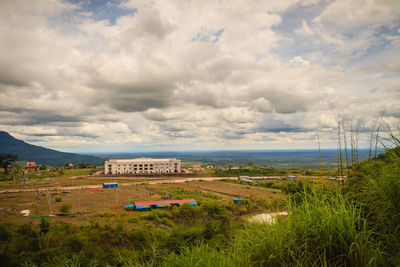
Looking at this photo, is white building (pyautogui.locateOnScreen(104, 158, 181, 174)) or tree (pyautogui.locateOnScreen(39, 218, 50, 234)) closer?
tree (pyautogui.locateOnScreen(39, 218, 50, 234))

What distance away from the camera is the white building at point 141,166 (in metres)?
81.1

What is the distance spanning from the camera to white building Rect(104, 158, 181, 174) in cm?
8106

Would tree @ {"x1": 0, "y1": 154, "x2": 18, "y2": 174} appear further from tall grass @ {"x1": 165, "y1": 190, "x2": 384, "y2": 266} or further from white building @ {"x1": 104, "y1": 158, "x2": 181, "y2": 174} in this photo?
tall grass @ {"x1": 165, "y1": 190, "x2": 384, "y2": 266}

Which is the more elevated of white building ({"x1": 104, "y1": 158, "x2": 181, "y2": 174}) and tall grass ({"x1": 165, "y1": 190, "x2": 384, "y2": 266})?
tall grass ({"x1": 165, "y1": 190, "x2": 384, "y2": 266})

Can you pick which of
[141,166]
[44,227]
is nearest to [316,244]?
[44,227]

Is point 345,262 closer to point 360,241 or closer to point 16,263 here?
point 360,241

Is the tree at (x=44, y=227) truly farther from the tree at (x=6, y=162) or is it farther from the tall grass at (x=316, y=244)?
the tree at (x=6, y=162)

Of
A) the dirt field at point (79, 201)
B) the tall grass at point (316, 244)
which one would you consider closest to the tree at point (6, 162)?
the dirt field at point (79, 201)

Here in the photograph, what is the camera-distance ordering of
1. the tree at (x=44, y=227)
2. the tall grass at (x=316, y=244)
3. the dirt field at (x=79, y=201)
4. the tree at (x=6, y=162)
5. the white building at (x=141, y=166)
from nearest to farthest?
the tall grass at (x=316, y=244) → the tree at (x=44, y=227) → the dirt field at (x=79, y=201) → the tree at (x=6, y=162) → the white building at (x=141, y=166)

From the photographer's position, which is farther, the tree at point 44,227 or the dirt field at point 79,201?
the dirt field at point 79,201

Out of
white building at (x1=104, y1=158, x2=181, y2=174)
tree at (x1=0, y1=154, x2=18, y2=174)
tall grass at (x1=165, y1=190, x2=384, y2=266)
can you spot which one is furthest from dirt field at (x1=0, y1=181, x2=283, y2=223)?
tree at (x1=0, y1=154, x2=18, y2=174)

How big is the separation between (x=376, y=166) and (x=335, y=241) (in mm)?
2707

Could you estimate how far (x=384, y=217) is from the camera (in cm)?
280

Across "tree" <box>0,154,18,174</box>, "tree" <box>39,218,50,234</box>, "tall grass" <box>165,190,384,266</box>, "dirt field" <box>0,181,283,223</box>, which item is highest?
"tall grass" <box>165,190,384,266</box>
